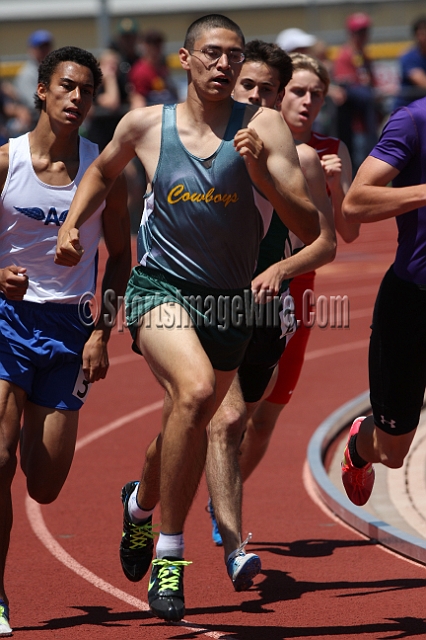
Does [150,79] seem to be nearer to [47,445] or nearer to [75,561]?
[75,561]

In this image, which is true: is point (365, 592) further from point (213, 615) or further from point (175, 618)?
point (175, 618)

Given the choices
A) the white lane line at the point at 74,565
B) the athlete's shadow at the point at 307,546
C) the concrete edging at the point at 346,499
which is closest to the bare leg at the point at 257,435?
the athlete's shadow at the point at 307,546

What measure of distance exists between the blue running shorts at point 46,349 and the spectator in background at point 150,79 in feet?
35.9

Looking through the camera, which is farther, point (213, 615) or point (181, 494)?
point (213, 615)

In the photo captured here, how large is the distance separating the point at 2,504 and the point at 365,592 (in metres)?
1.79

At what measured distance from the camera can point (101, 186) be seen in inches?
189

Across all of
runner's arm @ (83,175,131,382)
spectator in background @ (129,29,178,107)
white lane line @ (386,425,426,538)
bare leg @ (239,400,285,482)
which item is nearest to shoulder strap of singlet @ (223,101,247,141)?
runner's arm @ (83,175,131,382)

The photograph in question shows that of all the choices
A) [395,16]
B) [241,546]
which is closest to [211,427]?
[241,546]

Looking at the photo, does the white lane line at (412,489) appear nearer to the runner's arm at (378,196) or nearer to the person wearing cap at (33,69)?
the runner's arm at (378,196)

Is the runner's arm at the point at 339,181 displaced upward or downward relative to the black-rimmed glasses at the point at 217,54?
downward

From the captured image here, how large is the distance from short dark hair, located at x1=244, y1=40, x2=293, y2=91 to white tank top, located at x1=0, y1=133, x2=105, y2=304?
→ 1.20 meters

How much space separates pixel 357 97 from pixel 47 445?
13.2 m

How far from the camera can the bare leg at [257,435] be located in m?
6.27

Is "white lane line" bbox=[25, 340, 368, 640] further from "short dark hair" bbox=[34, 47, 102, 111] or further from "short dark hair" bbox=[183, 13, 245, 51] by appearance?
"short dark hair" bbox=[183, 13, 245, 51]
